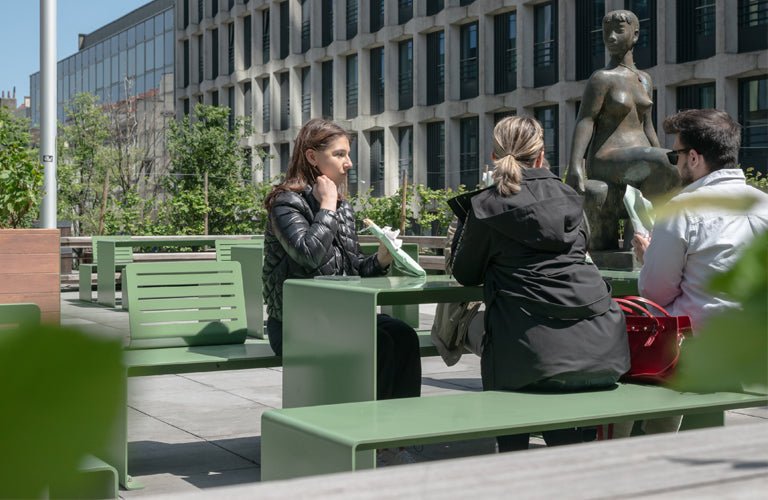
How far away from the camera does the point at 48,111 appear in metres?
12.8

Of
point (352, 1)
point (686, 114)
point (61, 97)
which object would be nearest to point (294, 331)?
point (686, 114)

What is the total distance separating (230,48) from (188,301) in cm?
4569

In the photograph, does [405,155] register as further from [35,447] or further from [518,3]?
[35,447]

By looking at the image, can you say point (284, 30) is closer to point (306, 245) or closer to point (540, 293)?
point (306, 245)

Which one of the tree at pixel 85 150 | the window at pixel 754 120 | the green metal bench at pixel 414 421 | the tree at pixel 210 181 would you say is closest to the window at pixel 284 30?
the tree at pixel 85 150

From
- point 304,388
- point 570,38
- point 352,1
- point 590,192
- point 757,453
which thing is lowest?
point 304,388

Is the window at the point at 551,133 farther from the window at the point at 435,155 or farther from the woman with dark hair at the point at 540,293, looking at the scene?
the woman with dark hair at the point at 540,293

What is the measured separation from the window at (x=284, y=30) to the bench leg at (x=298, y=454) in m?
42.7

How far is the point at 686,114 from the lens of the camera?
4484 millimetres

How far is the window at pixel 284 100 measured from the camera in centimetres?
4572

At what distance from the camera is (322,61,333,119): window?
1690 inches

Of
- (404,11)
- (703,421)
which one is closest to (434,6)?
(404,11)

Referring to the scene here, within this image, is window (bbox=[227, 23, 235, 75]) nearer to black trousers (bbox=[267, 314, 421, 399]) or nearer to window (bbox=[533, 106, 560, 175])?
window (bbox=[533, 106, 560, 175])

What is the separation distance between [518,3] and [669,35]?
6.16 metres
